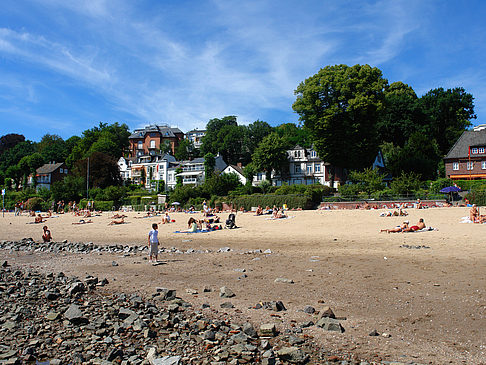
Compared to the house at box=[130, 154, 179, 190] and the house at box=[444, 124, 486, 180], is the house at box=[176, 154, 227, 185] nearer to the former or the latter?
the house at box=[130, 154, 179, 190]

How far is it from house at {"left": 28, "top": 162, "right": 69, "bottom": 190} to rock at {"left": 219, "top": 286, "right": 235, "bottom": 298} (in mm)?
96332

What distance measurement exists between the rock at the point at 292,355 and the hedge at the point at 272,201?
35.5 m

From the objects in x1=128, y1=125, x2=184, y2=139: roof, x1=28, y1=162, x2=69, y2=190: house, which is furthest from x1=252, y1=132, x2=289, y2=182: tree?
x1=28, y1=162, x2=69, y2=190: house

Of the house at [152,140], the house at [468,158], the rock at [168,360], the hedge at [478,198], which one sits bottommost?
the rock at [168,360]

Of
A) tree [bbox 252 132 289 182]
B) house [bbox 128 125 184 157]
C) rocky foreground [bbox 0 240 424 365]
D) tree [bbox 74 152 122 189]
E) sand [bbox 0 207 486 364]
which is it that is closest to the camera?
rocky foreground [bbox 0 240 424 365]

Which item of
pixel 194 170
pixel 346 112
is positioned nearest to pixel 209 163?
pixel 194 170

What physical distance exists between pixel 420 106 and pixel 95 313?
6871cm

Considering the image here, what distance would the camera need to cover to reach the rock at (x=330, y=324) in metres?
6.48

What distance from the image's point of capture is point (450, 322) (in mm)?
6664

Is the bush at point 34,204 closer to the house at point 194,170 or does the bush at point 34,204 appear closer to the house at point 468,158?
the house at point 194,170

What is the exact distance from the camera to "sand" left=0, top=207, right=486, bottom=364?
20.1 feet

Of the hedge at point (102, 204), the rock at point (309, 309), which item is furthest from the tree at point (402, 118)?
the rock at point (309, 309)

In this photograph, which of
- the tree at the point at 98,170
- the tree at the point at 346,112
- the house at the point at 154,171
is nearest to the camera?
the tree at the point at 346,112

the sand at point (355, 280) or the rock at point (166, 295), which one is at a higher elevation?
the rock at point (166, 295)
